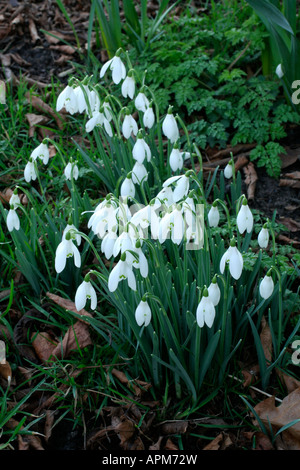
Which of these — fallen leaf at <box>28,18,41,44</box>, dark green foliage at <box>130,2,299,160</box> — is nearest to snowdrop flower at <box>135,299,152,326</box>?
dark green foliage at <box>130,2,299,160</box>

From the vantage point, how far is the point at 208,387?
84.4 inches

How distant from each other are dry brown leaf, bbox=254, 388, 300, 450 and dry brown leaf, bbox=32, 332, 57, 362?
0.93 metres

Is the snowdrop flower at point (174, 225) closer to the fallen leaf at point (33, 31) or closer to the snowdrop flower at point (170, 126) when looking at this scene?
the snowdrop flower at point (170, 126)

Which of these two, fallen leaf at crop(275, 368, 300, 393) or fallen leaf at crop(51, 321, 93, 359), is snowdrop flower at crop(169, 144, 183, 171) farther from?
fallen leaf at crop(275, 368, 300, 393)

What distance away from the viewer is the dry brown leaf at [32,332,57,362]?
2318 millimetres

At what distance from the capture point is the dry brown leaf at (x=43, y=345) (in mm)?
2318

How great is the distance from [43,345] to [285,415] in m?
1.09

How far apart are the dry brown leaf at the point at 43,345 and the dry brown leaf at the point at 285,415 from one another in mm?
931

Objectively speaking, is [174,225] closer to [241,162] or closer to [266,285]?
[266,285]

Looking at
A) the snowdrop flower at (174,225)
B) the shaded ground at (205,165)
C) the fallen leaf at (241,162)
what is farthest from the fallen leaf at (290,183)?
the snowdrop flower at (174,225)

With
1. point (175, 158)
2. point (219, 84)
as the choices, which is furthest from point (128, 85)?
point (219, 84)

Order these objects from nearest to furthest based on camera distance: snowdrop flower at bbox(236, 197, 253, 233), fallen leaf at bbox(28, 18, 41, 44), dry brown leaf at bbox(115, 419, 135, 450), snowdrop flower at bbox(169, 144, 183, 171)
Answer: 1. snowdrop flower at bbox(236, 197, 253, 233)
2. dry brown leaf at bbox(115, 419, 135, 450)
3. snowdrop flower at bbox(169, 144, 183, 171)
4. fallen leaf at bbox(28, 18, 41, 44)
